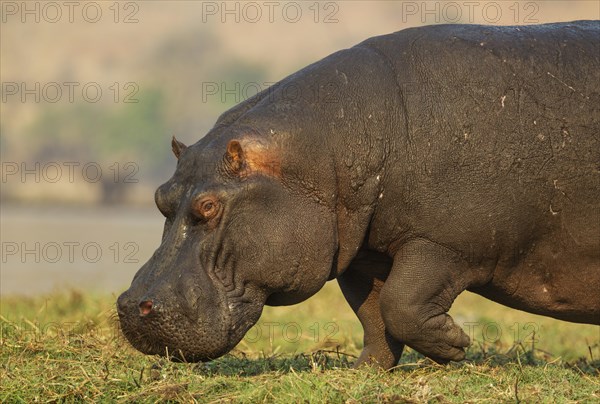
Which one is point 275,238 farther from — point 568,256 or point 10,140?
point 10,140

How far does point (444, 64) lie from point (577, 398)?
2.06 meters

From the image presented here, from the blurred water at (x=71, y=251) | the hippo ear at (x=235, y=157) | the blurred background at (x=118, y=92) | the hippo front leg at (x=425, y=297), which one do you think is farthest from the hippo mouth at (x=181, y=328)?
the blurred background at (x=118, y=92)

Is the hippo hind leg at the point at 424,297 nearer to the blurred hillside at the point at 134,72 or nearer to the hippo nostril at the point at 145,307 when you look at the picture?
the hippo nostril at the point at 145,307

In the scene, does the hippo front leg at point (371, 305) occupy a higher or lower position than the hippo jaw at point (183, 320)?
lower

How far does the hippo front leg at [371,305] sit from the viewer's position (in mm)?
7375

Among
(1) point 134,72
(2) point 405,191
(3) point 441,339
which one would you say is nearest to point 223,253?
(2) point 405,191

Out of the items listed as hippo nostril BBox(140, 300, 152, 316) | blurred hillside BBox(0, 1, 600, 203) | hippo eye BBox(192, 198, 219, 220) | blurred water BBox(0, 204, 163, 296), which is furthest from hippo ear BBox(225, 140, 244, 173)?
blurred hillside BBox(0, 1, 600, 203)

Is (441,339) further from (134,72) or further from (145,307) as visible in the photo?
(134,72)

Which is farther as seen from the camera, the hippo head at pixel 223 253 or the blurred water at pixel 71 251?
the blurred water at pixel 71 251

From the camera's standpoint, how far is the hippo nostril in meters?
6.27

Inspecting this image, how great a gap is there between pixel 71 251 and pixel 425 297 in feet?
45.3

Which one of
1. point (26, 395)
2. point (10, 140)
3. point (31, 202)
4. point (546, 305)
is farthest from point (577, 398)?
point (10, 140)

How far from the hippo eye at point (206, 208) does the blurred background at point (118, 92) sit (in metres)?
11.9

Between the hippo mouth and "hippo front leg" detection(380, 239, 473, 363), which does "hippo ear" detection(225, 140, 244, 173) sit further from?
"hippo front leg" detection(380, 239, 473, 363)
